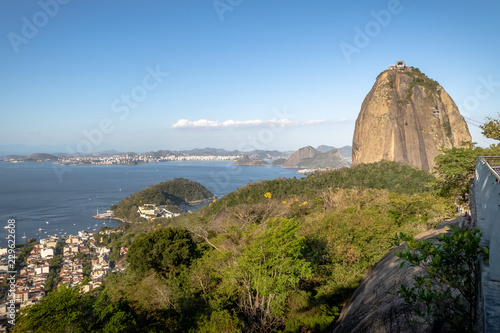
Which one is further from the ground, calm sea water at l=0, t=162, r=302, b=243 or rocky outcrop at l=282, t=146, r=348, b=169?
rocky outcrop at l=282, t=146, r=348, b=169

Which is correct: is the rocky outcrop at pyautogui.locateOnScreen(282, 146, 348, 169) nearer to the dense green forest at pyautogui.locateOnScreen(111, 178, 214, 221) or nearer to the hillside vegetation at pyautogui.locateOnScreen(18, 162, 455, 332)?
the dense green forest at pyautogui.locateOnScreen(111, 178, 214, 221)

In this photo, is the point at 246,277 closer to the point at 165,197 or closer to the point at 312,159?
the point at 165,197

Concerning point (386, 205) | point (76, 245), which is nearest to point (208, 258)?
point (386, 205)

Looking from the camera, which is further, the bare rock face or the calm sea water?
the calm sea water

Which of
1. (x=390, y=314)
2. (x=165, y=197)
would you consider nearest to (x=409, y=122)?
(x=390, y=314)

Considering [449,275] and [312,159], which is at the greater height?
[449,275]

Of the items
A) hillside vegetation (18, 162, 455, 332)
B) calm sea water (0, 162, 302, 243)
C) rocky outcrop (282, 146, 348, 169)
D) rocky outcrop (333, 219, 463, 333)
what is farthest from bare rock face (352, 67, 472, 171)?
rocky outcrop (282, 146, 348, 169)
